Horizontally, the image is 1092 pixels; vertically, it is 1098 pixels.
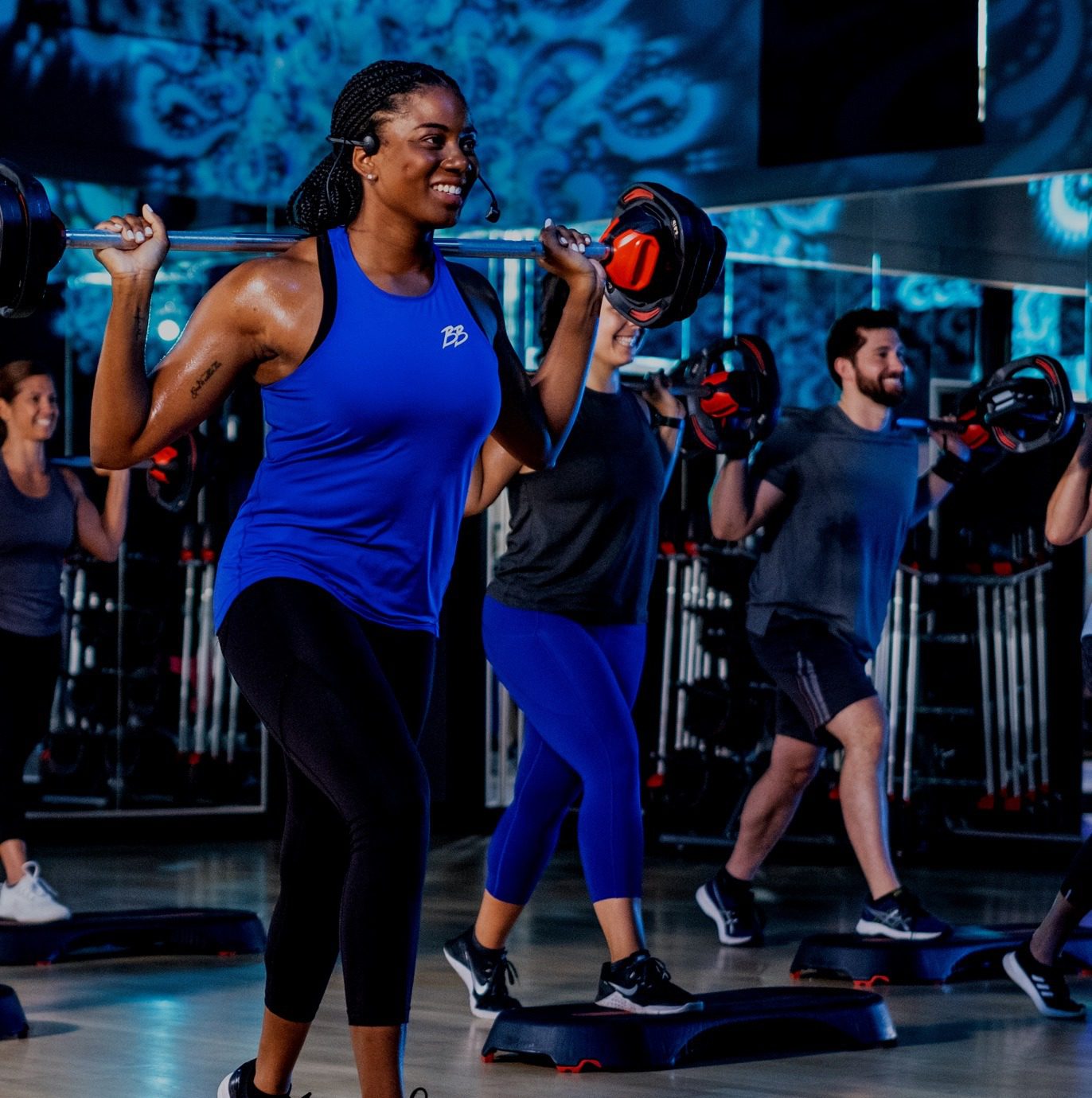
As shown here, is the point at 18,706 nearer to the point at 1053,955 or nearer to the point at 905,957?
the point at 905,957

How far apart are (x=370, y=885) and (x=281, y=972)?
0.34 metres

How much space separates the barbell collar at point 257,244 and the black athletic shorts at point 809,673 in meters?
2.08

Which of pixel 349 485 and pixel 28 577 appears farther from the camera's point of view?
pixel 28 577

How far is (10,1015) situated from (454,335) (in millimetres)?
1993

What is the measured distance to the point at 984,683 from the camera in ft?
26.6

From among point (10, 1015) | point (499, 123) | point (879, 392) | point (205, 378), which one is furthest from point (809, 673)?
point (499, 123)

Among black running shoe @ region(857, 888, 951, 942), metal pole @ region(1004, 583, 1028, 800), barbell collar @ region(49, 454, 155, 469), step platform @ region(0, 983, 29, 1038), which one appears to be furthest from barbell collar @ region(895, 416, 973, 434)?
step platform @ region(0, 983, 29, 1038)

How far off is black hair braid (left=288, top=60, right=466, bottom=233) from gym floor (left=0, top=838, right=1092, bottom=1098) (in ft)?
5.05

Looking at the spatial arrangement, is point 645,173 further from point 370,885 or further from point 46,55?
point 370,885

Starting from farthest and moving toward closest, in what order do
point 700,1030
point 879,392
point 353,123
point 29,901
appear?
point 879,392, point 29,901, point 700,1030, point 353,123

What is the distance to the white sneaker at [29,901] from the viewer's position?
5.34 metres

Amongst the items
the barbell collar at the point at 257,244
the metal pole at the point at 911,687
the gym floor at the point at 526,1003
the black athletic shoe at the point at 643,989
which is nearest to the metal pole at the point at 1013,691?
the metal pole at the point at 911,687

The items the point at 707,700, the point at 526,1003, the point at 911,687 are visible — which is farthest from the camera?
the point at 707,700

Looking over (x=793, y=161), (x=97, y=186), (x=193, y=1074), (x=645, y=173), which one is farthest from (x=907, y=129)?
(x=193, y=1074)
